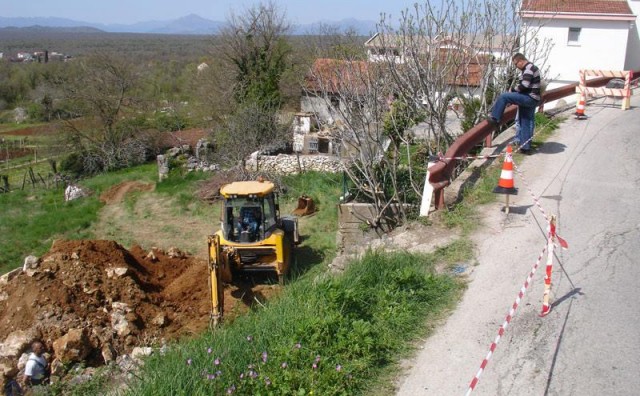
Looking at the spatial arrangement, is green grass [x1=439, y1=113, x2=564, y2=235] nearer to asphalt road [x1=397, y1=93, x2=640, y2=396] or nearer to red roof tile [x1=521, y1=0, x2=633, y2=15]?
asphalt road [x1=397, y1=93, x2=640, y2=396]

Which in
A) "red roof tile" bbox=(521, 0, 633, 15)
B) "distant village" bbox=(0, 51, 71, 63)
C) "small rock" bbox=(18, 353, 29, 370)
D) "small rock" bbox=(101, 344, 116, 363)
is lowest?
"small rock" bbox=(101, 344, 116, 363)

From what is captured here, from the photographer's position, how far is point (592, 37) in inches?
1319

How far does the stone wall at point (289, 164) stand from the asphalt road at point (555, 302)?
50.2 feet

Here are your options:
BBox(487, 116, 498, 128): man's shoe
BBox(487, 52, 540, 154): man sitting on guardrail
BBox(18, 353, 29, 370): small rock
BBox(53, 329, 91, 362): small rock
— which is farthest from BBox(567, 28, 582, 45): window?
BBox(18, 353, 29, 370): small rock

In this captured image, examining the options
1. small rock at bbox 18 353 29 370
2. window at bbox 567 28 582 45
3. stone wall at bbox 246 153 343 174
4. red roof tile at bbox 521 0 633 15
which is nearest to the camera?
small rock at bbox 18 353 29 370

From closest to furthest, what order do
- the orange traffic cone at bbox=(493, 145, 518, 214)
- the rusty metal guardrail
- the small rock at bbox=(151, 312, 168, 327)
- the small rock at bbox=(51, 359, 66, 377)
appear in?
the orange traffic cone at bbox=(493, 145, 518, 214)
the rusty metal guardrail
the small rock at bbox=(51, 359, 66, 377)
the small rock at bbox=(151, 312, 168, 327)

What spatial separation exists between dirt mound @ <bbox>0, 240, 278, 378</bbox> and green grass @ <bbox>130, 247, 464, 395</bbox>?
12.6ft

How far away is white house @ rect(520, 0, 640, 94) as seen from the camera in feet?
107

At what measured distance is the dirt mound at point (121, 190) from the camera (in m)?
27.2

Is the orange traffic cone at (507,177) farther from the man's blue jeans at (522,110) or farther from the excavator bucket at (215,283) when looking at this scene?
the excavator bucket at (215,283)

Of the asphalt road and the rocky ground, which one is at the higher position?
the asphalt road

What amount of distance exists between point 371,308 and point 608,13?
3132 centimetres

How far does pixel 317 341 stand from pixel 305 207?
15.2 metres

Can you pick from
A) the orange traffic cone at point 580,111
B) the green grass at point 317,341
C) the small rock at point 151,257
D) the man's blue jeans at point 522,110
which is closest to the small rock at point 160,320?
the small rock at point 151,257
